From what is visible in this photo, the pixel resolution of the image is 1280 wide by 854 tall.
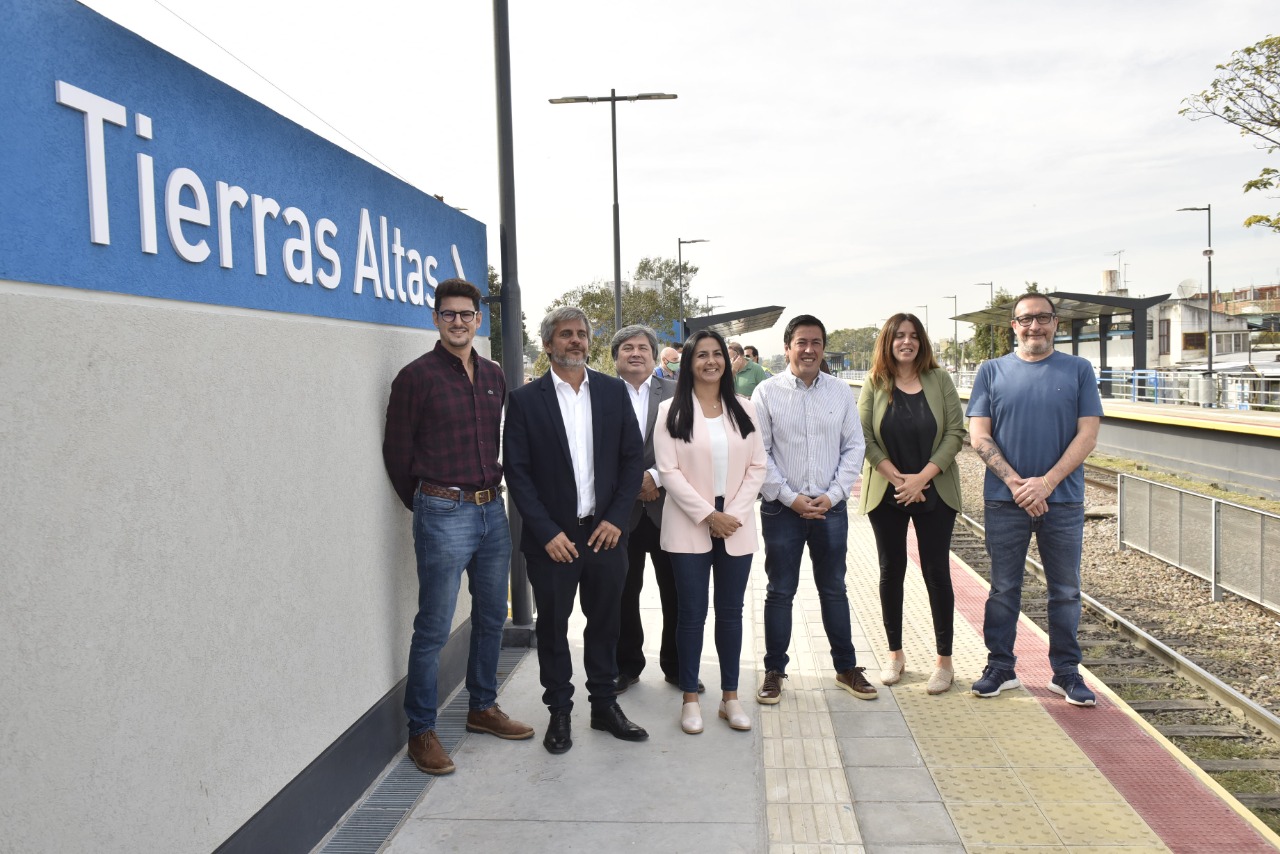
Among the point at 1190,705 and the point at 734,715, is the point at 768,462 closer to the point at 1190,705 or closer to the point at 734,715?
the point at 734,715

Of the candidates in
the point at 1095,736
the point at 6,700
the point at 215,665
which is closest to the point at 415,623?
the point at 215,665

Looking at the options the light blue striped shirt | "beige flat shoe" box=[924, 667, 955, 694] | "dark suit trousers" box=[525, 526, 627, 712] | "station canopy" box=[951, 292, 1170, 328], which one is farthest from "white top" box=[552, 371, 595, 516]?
"station canopy" box=[951, 292, 1170, 328]

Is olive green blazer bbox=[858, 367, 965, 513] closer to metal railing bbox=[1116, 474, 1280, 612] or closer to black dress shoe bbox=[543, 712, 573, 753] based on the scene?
black dress shoe bbox=[543, 712, 573, 753]

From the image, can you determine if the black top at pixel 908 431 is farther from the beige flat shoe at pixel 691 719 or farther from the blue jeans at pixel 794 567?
the beige flat shoe at pixel 691 719

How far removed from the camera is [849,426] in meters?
4.87

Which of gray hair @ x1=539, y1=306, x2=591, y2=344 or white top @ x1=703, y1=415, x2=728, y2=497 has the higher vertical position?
gray hair @ x1=539, y1=306, x2=591, y2=344

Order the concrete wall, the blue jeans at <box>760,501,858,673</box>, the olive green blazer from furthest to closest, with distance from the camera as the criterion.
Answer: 1. the olive green blazer
2. the blue jeans at <box>760,501,858,673</box>
3. the concrete wall

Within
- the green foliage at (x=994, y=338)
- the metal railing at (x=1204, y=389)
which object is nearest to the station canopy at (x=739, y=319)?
the metal railing at (x=1204, y=389)

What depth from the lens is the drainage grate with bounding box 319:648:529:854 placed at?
11.6 feet

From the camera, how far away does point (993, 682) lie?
495 cm

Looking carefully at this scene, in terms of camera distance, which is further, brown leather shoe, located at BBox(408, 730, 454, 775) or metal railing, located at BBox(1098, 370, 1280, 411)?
metal railing, located at BBox(1098, 370, 1280, 411)

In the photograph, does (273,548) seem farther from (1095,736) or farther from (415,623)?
(1095,736)

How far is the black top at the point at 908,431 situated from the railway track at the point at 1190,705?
213 centimetres

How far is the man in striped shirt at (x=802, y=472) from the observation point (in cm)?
479
